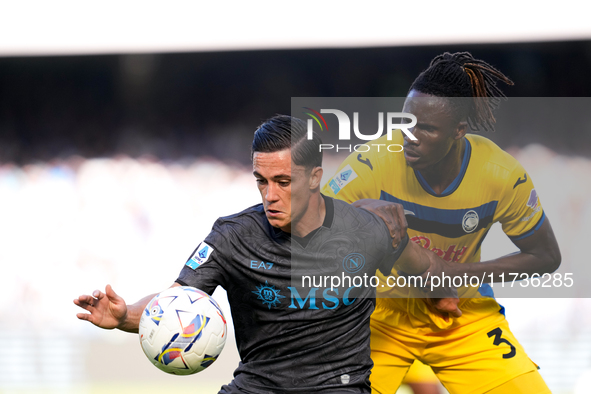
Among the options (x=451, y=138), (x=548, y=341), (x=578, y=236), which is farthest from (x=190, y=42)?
(x=548, y=341)

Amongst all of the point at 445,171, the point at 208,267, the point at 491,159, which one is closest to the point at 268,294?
the point at 208,267

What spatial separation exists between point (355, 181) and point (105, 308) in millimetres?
1659

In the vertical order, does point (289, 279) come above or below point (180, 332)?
above

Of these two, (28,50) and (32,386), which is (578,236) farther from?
(28,50)

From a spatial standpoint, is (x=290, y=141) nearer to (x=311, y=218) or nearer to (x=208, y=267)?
→ (x=311, y=218)

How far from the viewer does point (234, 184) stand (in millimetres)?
7223

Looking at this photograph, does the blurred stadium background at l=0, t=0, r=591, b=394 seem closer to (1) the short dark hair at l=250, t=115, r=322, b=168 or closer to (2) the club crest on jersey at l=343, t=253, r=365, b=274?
(2) the club crest on jersey at l=343, t=253, r=365, b=274

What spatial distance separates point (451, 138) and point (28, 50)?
250 inches

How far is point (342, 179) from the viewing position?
328 centimetres

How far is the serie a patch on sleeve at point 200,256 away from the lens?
262 centimetres

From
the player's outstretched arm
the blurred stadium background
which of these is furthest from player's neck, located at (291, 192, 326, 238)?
the blurred stadium background

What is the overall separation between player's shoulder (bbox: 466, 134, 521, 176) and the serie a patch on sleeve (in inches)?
70.5

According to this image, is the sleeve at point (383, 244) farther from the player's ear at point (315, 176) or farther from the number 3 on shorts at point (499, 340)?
the number 3 on shorts at point (499, 340)

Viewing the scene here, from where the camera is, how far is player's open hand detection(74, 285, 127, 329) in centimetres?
233
